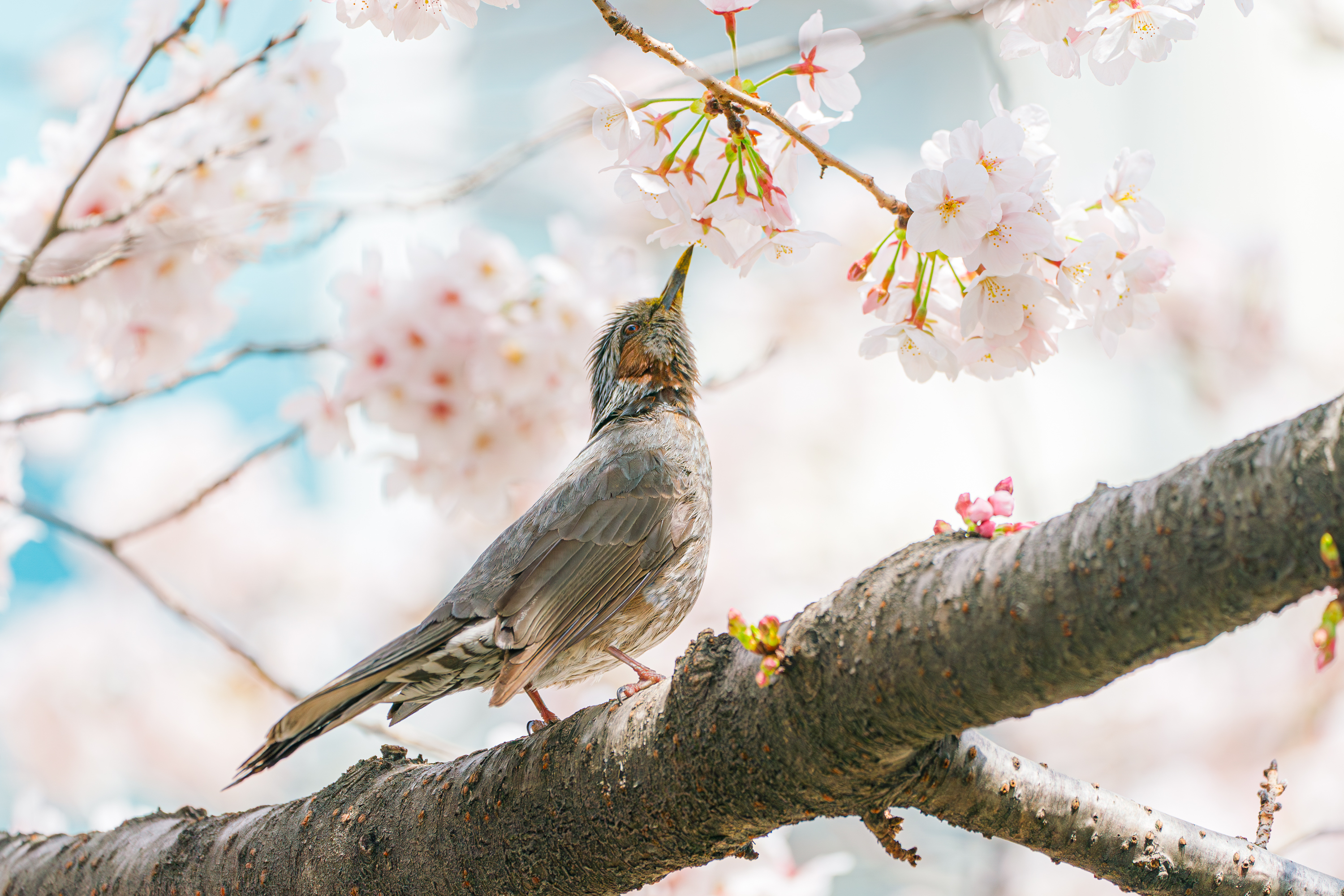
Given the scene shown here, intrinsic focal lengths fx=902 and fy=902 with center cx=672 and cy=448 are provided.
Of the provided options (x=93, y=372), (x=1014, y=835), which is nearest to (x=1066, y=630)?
(x=1014, y=835)

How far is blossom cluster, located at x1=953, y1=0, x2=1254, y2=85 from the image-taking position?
1.53 metres

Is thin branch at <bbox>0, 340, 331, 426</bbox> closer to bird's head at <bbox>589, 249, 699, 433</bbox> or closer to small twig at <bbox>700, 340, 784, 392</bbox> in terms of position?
bird's head at <bbox>589, 249, 699, 433</bbox>

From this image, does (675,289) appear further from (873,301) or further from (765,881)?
(765,881)

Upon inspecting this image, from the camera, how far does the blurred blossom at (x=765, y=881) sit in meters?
3.11

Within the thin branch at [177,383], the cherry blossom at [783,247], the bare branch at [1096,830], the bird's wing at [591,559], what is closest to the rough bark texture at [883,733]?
the bare branch at [1096,830]

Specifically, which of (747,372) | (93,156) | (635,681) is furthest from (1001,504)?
(93,156)

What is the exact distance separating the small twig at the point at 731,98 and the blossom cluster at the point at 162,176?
1959 mm

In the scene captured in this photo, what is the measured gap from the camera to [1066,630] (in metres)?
1.00

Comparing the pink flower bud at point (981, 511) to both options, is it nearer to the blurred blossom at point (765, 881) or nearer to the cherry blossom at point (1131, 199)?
the cherry blossom at point (1131, 199)

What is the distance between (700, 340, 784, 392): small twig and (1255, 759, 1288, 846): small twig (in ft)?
5.78

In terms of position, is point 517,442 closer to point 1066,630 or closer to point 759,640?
point 759,640

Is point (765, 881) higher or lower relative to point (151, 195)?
lower

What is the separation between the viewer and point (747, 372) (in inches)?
121

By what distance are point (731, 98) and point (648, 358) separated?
1.40 metres
